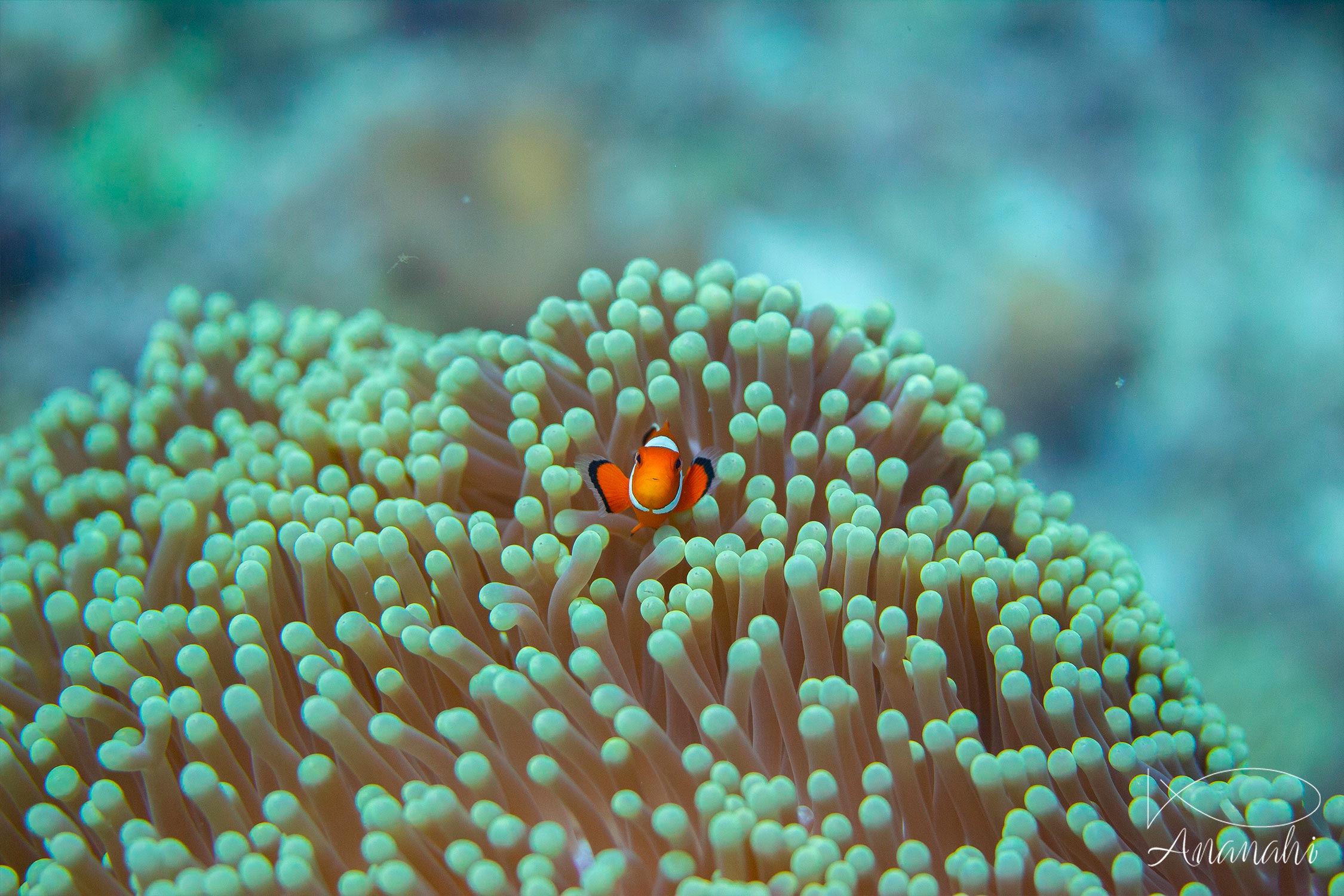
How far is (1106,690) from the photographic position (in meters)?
1.47

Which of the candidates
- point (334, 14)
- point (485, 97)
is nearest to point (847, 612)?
point (485, 97)

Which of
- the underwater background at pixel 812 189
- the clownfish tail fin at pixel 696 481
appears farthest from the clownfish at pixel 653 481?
the underwater background at pixel 812 189

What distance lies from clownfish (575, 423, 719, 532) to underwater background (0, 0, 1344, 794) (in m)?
2.18

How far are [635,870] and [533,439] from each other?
75 centimetres

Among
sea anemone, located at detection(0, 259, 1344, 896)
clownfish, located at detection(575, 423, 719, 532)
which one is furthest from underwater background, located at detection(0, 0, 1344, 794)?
clownfish, located at detection(575, 423, 719, 532)

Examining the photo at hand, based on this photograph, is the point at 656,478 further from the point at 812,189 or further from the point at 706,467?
the point at 812,189

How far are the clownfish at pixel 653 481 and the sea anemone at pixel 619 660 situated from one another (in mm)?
46

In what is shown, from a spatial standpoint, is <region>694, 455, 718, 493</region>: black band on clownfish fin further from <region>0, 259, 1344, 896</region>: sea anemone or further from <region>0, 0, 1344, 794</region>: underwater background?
<region>0, 0, 1344, 794</region>: underwater background

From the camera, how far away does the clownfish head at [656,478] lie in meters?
1.26

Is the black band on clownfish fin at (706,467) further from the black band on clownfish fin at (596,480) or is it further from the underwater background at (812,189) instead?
the underwater background at (812,189)

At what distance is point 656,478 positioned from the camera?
4.15ft

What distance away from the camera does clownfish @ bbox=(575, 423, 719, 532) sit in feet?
4.16

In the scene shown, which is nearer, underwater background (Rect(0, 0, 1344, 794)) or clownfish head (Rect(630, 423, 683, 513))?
clownfish head (Rect(630, 423, 683, 513))

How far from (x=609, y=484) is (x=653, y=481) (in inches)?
4.8
